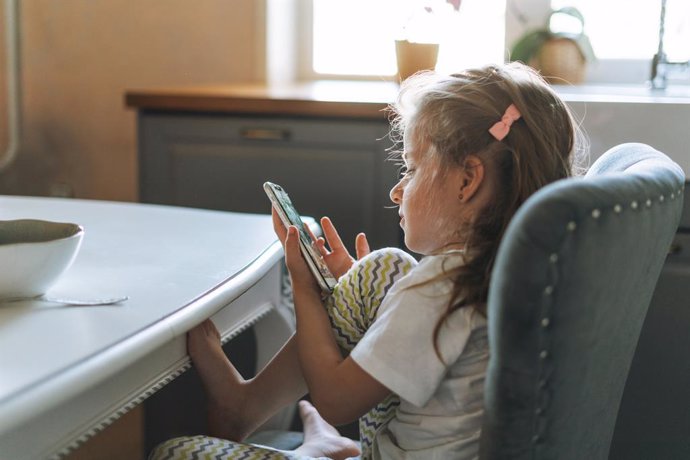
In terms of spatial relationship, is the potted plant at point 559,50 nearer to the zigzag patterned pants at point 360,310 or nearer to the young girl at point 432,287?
the young girl at point 432,287

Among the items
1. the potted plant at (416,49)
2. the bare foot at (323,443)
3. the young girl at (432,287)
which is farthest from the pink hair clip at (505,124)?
the potted plant at (416,49)

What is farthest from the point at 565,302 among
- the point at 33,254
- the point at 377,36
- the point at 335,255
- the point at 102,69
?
the point at 102,69

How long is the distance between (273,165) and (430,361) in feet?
3.52

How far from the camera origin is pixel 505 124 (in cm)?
106

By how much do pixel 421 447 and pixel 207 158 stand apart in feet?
3.65

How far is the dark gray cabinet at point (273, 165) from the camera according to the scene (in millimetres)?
1922

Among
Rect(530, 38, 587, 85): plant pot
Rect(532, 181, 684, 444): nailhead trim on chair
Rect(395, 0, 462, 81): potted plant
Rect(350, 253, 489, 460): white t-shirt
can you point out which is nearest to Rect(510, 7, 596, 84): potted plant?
Rect(530, 38, 587, 85): plant pot

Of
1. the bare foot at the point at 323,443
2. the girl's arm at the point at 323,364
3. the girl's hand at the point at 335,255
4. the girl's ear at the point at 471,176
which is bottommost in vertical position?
the bare foot at the point at 323,443

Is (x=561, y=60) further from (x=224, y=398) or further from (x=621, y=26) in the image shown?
(x=224, y=398)

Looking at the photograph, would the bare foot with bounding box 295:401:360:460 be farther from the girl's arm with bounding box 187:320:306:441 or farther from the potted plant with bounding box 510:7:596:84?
the potted plant with bounding box 510:7:596:84

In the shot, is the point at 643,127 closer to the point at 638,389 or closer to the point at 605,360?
the point at 638,389

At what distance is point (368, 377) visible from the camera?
1.03 metres

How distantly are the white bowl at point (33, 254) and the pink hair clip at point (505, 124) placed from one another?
47 centimetres

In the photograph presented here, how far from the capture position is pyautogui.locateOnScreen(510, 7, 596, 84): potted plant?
7.60 feet
